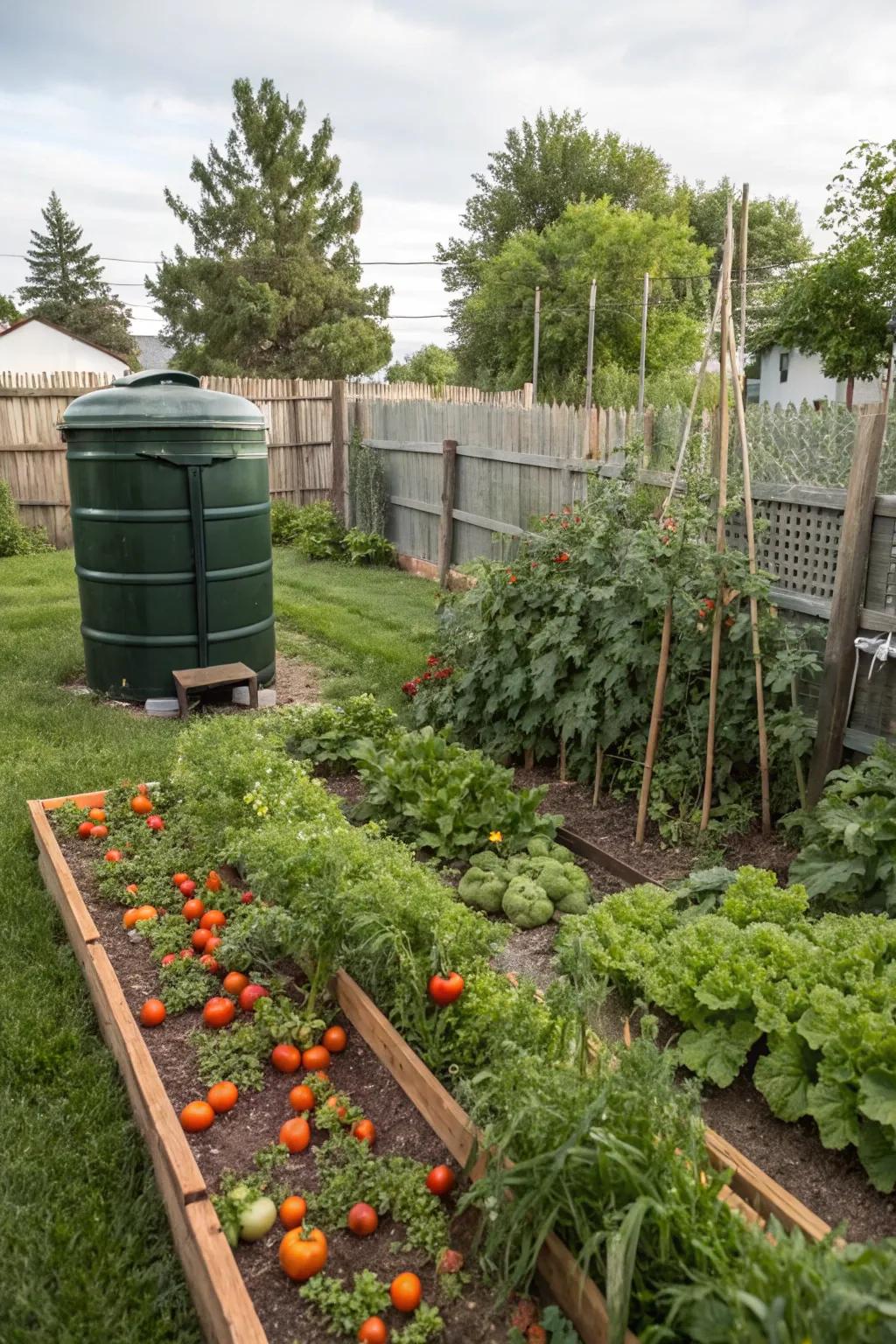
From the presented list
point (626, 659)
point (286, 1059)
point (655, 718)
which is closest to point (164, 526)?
point (626, 659)

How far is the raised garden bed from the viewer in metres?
1.88

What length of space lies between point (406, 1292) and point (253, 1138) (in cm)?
71

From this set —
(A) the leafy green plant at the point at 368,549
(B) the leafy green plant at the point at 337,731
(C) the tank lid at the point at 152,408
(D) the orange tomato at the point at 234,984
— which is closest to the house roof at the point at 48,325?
(A) the leafy green plant at the point at 368,549

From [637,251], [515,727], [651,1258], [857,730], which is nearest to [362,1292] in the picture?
[651,1258]

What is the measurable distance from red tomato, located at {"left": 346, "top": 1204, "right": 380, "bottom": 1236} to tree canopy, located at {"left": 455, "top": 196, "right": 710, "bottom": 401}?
96.0 feet

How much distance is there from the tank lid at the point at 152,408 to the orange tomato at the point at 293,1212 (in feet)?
16.1

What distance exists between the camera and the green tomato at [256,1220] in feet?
6.86

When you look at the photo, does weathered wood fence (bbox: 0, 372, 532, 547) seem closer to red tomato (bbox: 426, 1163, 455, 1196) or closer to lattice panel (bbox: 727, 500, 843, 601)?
lattice panel (bbox: 727, 500, 843, 601)

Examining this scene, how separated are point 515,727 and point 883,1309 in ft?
12.9

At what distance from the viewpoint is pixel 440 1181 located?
2158 mm

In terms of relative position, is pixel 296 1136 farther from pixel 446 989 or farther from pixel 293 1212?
pixel 446 989

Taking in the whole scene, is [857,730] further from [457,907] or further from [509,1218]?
[509,1218]

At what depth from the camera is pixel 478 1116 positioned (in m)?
2.20

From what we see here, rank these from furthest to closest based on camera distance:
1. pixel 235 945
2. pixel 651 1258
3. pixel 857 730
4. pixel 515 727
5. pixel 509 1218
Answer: pixel 515 727, pixel 857 730, pixel 235 945, pixel 509 1218, pixel 651 1258
